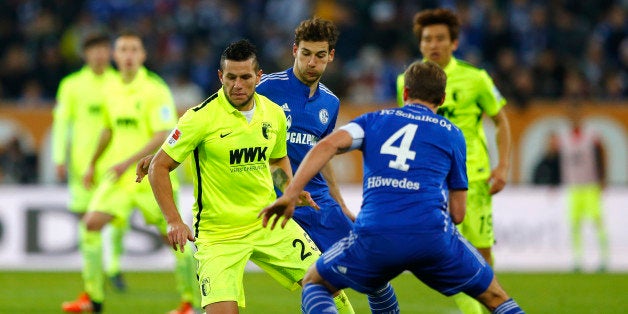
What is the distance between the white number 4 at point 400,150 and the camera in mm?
6215

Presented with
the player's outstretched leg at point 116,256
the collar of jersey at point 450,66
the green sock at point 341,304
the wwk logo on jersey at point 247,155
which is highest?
the collar of jersey at point 450,66

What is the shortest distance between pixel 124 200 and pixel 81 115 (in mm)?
3493

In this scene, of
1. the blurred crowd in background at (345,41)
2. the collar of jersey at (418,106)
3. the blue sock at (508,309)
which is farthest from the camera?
the blurred crowd in background at (345,41)

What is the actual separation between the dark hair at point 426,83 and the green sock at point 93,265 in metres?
4.97

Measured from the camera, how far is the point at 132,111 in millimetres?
11266

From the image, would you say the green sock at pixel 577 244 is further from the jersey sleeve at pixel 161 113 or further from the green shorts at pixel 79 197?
the jersey sleeve at pixel 161 113

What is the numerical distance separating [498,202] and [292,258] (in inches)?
381

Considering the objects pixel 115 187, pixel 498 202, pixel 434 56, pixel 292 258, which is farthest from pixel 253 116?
pixel 498 202

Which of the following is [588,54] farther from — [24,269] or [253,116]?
[253,116]

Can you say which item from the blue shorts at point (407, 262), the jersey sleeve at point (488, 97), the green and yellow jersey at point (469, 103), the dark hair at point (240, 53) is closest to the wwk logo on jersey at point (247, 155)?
the dark hair at point (240, 53)

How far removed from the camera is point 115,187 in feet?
34.8

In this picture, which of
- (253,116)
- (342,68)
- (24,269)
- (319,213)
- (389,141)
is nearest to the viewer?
(389,141)

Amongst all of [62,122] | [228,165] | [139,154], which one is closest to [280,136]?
[228,165]

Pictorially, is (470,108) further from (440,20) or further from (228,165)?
(228,165)
